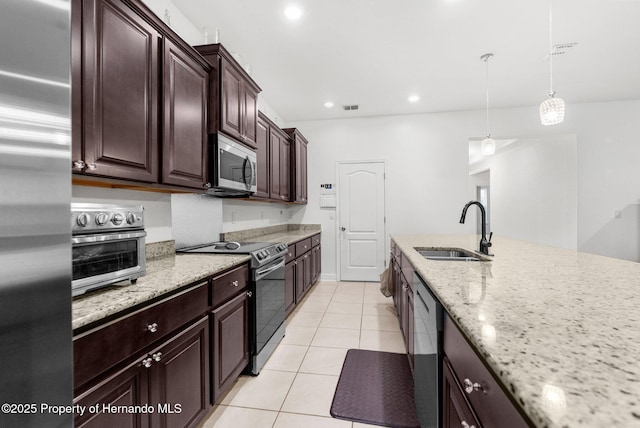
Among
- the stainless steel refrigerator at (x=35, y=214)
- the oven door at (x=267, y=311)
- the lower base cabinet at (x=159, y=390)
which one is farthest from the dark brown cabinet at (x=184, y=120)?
the stainless steel refrigerator at (x=35, y=214)

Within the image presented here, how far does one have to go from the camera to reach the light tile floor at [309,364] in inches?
67.9

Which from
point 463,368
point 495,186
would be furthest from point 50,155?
point 495,186

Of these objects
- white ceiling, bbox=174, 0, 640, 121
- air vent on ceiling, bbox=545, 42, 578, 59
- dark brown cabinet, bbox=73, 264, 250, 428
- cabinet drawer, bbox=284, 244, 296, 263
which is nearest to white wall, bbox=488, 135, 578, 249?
white ceiling, bbox=174, 0, 640, 121

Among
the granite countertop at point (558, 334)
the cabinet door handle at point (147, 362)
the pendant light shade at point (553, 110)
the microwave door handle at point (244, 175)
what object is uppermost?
the pendant light shade at point (553, 110)

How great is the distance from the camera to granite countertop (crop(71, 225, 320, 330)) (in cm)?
94

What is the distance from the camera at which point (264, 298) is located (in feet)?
7.45

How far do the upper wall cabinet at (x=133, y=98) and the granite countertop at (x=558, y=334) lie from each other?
61.9 inches

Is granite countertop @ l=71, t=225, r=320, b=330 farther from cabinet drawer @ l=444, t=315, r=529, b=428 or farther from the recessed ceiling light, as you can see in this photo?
the recessed ceiling light

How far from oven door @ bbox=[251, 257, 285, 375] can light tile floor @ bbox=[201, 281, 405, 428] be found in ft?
0.38

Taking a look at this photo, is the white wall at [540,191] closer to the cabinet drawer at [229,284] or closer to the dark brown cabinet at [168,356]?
the cabinet drawer at [229,284]

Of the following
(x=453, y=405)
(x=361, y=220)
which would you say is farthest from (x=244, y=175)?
(x=361, y=220)

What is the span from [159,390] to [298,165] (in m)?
3.75

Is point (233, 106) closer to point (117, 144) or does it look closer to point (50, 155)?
point (117, 144)

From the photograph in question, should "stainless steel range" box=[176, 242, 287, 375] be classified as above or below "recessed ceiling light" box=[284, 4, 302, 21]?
below
